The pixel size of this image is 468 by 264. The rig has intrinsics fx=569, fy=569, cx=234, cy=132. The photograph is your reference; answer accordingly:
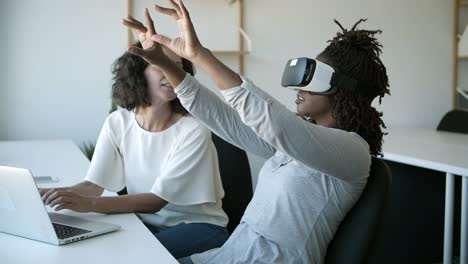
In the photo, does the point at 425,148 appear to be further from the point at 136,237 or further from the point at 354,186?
the point at 136,237

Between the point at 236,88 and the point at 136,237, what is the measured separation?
Answer: 47cm

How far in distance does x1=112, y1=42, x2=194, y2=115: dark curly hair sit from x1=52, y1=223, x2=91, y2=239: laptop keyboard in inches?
28.4

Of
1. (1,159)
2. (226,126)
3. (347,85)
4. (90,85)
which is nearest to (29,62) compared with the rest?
(90,85)

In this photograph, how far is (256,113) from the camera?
120cm

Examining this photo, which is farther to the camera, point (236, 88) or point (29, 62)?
point (29, 62)

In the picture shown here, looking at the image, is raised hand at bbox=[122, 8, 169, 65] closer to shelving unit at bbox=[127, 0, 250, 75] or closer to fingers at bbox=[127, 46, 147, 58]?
fingers at bbox=[127, 46, 147, 58]

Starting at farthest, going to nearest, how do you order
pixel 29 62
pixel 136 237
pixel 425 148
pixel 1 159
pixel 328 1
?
pixel 328 1
pixel 29 62
pixel 425 148
pixel 1 159
pixel 136 237

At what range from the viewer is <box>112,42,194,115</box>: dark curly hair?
208cm

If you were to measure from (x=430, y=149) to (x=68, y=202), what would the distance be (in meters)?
2.06

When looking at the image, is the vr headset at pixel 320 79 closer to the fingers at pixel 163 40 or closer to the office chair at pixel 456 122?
the fingers at pixel 163 40

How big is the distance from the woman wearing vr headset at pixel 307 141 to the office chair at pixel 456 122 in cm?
266

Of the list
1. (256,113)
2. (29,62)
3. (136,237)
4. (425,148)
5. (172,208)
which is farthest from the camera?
(29,62)

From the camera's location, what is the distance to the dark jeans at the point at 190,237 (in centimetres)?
174

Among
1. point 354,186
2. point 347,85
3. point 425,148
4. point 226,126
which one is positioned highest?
point 347,85
